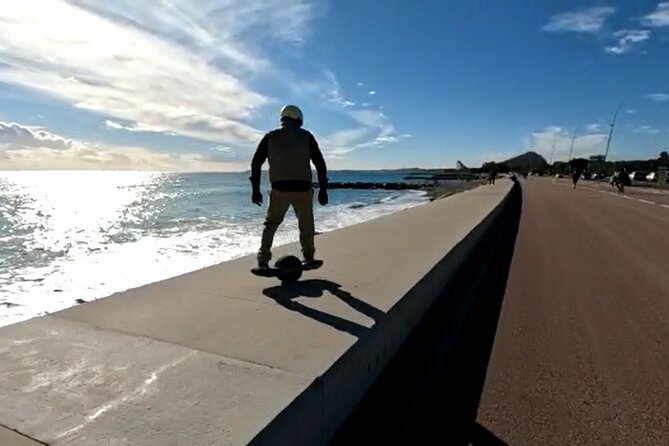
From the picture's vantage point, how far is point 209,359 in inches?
115

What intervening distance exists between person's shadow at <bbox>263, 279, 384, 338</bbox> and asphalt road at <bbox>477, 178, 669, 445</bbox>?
1.05 metres

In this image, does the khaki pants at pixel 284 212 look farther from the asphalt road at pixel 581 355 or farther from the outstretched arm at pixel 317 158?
the asphalt road at pixel 581 355

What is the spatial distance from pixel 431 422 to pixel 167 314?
2.32m

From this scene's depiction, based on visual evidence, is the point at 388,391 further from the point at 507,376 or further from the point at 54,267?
the point at 54,267

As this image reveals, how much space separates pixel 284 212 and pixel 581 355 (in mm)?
3192

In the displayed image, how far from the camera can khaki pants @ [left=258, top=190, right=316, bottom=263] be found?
4.87 meters

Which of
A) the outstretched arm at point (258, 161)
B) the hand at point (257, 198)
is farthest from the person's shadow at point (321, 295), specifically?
the outstretched arm at point (258, 161)

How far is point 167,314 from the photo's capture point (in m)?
3.86

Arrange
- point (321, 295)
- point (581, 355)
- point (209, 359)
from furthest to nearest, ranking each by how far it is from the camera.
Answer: point (321, 295)
point (581, 355)
point (209, 359)

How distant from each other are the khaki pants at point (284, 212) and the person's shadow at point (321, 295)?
0.50 metres

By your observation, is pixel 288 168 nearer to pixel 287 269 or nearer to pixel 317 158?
pixel 317 158

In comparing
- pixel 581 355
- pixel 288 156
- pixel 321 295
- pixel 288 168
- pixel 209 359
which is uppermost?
pixel 288 156

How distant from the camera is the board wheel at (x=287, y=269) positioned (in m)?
4.80

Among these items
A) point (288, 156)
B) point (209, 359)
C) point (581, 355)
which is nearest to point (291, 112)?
point (288, 156)
